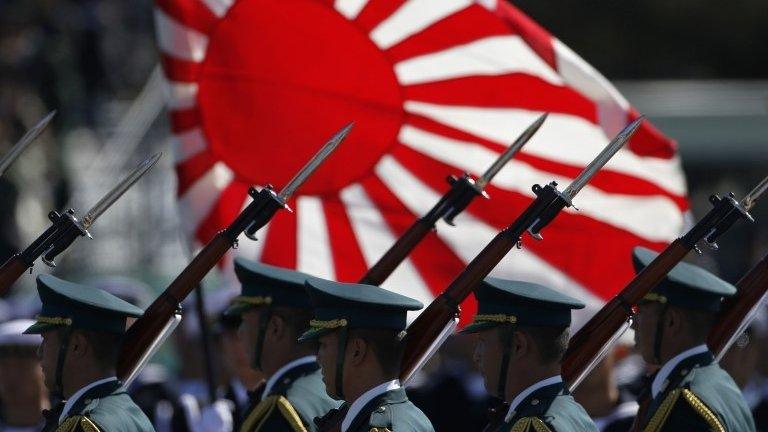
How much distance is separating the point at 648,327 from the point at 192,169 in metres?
2.45

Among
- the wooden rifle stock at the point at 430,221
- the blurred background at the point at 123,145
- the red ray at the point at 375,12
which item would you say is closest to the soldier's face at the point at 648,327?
the wooden rifle stock at the point at 430,221

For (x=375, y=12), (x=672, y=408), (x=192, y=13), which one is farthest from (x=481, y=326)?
(x=192, y=13)

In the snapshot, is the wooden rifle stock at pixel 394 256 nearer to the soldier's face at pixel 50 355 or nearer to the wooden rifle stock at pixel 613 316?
the wooden rifle stock at pixel 613 316

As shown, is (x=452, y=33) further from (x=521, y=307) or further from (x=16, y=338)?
(x=521, y=307)

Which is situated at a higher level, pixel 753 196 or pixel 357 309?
pixel 753 196

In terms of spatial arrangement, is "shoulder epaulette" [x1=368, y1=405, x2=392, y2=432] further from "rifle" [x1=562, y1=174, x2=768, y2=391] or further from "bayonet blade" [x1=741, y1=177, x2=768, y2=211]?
"bayonet blade" [x1=741, y1=177, x2=768, y2=211]

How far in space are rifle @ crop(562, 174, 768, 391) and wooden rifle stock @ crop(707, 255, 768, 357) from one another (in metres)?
0.38

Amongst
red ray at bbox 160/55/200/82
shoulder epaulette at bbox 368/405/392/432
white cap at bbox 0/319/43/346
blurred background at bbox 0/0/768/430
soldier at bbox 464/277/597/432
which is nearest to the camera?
shoulder epaulette at bbox 368/405/392/432

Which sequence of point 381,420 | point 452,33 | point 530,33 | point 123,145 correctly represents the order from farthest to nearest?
point 123,145 < point 452,33 < point 530,33 < point 381,420

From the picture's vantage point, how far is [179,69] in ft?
24.4

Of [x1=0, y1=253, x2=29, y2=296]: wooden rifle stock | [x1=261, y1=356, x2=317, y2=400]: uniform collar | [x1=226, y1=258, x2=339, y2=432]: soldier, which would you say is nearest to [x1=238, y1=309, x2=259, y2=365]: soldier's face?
[x1=226, y1=258, x2=339, y2=432]: soldier

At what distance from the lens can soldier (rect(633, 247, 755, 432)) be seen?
17.6 ft

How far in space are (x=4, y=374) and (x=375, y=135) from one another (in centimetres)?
188

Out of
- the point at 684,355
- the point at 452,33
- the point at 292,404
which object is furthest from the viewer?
the point at 452,33
